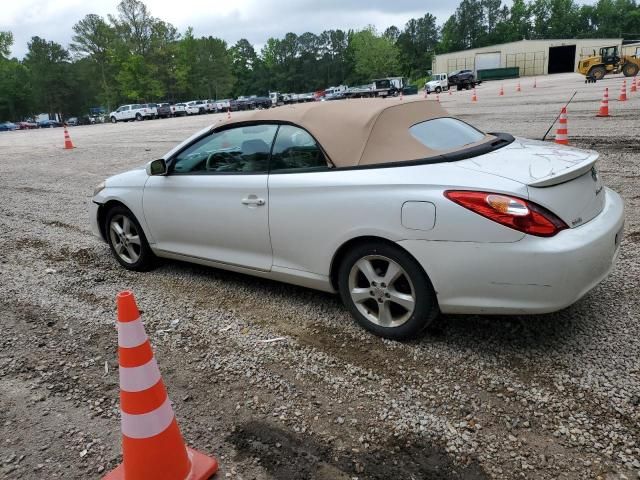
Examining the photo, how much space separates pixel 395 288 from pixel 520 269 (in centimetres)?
82

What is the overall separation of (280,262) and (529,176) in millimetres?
1819

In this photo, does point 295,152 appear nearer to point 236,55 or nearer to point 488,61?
point 488,61

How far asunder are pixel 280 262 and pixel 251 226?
36 centimetres

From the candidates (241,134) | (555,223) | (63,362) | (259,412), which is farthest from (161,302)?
(555,223)

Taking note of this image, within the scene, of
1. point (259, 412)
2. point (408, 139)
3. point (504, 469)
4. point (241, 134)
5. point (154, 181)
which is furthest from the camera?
point (154, 181)

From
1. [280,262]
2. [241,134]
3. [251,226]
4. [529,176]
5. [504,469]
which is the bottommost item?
[504,469]

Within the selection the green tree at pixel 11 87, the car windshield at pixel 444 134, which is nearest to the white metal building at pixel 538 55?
the green tree at pixel 11 87

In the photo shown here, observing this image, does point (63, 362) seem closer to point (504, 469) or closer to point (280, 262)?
point (280, 262)

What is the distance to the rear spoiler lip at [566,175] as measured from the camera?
2854mm

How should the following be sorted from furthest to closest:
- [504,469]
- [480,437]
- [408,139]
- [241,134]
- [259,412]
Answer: [241,134], [408,139], [259,412], [480,437], [504,469]

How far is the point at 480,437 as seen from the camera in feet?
8.13

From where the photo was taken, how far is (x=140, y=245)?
16.0 ft

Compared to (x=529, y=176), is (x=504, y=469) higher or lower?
lower

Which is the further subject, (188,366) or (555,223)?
(188,366)
